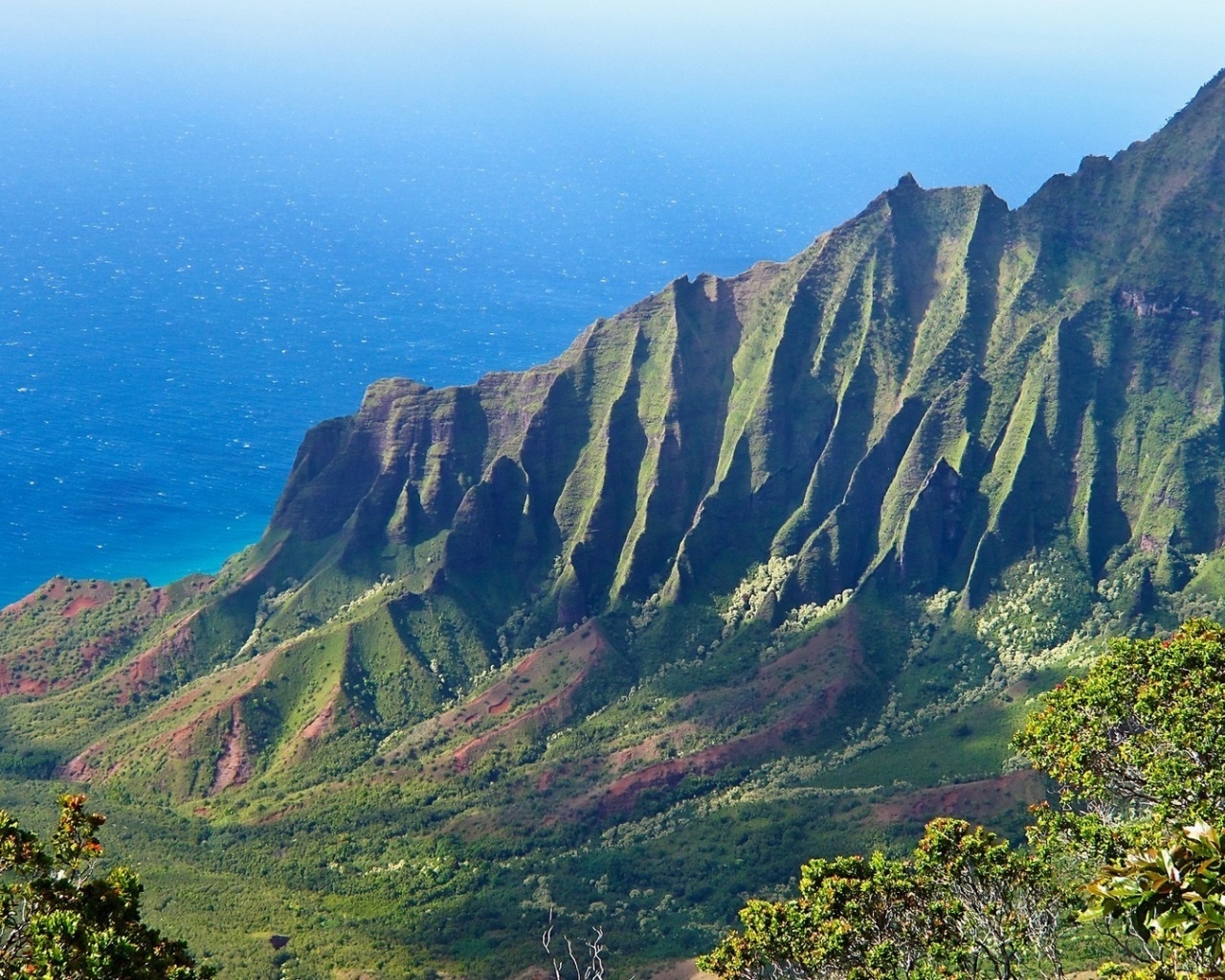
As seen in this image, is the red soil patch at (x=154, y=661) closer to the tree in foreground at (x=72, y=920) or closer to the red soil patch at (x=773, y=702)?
the red soil patch at (x=773, y=702)

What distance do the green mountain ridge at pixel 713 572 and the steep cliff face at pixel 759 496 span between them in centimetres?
39

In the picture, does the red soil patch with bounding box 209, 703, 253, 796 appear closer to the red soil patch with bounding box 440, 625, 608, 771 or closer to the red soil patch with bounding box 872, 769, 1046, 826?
the red soil patch with bounding box 440, 625, 608, 771

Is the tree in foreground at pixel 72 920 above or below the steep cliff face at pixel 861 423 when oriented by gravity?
below

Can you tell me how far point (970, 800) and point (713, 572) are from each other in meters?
46.3

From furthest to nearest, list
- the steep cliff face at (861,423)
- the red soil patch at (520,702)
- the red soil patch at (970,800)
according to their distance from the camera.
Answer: the steep cliff face at (861,423) < the red soil patch at (520,702) < the red soil patch at (970,800)

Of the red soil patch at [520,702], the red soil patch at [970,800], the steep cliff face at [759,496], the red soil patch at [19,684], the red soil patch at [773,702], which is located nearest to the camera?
the red soil patch at [970,800]

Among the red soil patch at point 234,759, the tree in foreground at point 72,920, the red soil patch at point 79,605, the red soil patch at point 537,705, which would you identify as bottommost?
the tree in foreground at point 72,920

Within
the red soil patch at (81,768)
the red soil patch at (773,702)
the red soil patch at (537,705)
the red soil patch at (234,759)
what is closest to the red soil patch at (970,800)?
the red soil patch at (773,702)

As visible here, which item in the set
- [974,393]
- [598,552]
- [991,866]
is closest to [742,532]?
[598,552]

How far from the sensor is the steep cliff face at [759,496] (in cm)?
14062

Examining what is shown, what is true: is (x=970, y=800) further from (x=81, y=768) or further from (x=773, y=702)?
(x=81, y=768)

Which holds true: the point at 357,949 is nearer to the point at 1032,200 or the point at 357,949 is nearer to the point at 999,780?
the point at 999,780

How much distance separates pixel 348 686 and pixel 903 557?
190 ft

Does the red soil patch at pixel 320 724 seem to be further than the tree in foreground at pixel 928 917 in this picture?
Yes
